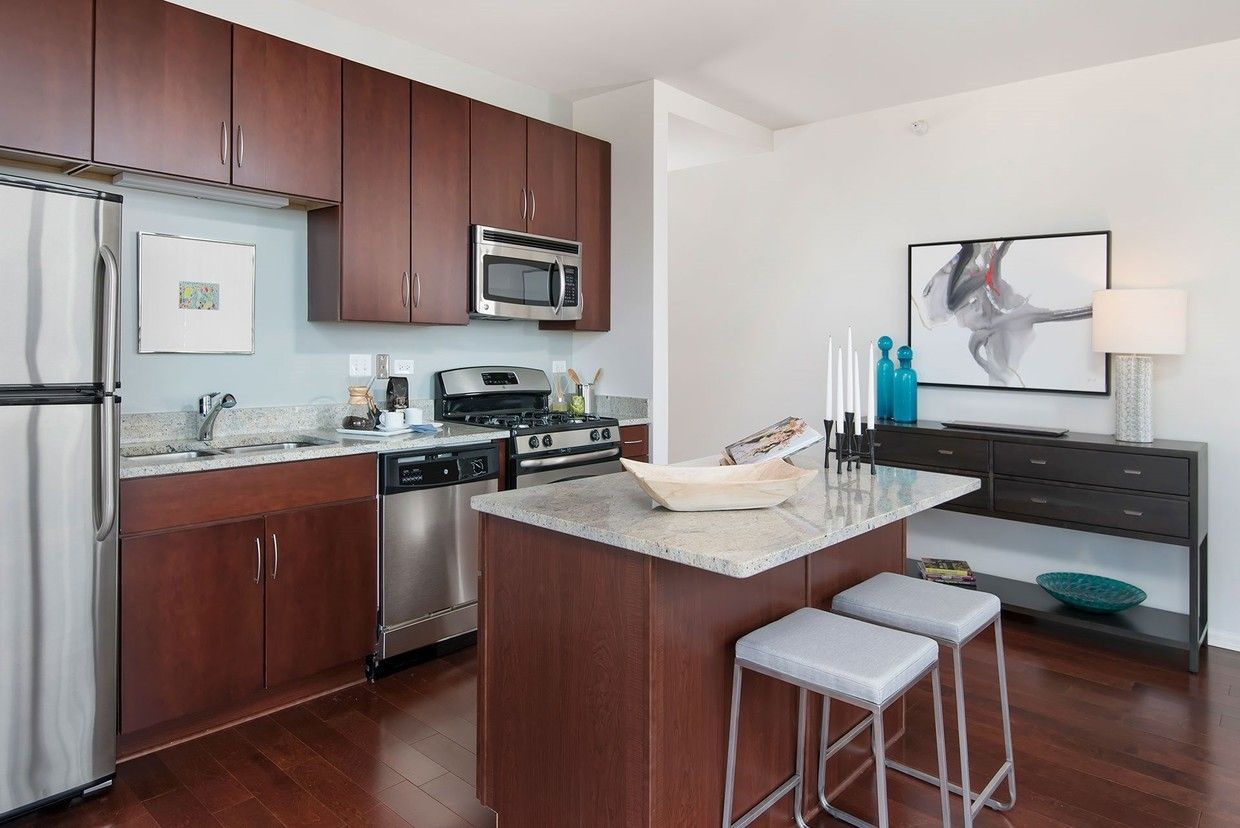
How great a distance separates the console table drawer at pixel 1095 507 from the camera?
3.23 meters

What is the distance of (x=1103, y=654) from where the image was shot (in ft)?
11.2

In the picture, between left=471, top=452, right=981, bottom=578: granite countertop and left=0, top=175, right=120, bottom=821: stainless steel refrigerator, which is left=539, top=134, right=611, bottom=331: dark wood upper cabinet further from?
left=0, top=175, right=120, bottom=821: stainless steel refrigerator

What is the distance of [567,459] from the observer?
3.71 metres

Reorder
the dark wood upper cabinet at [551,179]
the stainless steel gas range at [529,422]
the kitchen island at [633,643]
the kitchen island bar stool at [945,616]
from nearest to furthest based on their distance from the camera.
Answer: the kitchen island at [633,643] < the kitchen island bar stool at [945,616] < the stainless steel gas range at [529,422] < the dark wood upper cabinet at [551,179]

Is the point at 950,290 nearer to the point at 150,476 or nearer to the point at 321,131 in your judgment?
the point at 321,131

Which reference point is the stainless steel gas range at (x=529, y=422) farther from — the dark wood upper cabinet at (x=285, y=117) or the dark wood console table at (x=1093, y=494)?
the dark wood console table at (x=1093, y=494)

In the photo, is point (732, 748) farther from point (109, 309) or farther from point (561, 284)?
point (561, 284)

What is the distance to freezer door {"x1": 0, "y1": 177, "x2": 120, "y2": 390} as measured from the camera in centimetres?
201

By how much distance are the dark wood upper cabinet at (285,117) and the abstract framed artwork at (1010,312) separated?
308 cm

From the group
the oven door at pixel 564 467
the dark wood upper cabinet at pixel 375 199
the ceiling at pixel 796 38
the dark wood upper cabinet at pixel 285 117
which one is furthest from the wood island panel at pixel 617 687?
the ceiling at pixel 796 38

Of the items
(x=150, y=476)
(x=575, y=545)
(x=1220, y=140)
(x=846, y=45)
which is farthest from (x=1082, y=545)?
(x=150, y=476)

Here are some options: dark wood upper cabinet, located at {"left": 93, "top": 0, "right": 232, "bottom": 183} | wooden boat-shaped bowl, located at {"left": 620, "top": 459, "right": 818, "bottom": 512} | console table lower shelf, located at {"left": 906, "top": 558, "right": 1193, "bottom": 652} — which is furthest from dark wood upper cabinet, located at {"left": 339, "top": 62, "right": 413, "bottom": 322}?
console table lower shelf, located at {"left": 906, "top": 558, "right": 1193, "bottom": 652}

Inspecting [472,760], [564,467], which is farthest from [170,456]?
[564,467]

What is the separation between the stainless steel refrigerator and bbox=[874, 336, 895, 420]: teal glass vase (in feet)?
11.7
